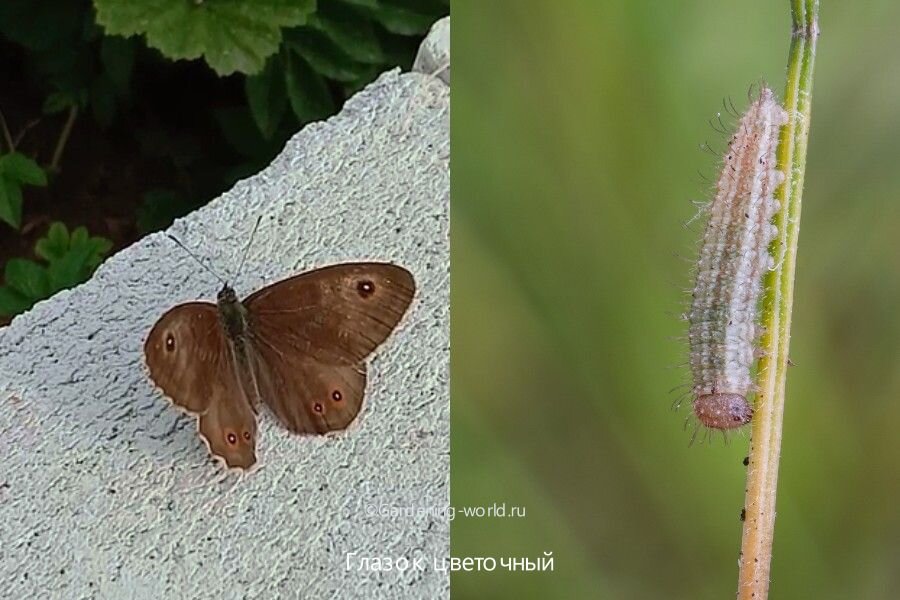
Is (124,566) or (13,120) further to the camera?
(13,120)

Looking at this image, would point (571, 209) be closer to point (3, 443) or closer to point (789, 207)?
point (789, 207)

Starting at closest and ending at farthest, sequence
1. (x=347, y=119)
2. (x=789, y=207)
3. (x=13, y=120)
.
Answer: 1. (x=789, y=207)
2. (x=347, y=119)
3. (x=13, y=120)

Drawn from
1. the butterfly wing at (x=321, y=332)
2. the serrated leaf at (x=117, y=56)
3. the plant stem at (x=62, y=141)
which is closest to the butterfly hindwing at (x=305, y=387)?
the butterfly wing at (x=321, y=332)

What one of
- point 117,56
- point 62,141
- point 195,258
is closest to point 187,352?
point 195,258

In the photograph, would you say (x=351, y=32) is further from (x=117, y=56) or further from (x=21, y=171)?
(x=21, y=171)

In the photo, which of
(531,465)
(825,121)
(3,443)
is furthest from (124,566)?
(825,121)

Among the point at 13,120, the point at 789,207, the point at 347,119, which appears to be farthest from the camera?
the point at 13,120

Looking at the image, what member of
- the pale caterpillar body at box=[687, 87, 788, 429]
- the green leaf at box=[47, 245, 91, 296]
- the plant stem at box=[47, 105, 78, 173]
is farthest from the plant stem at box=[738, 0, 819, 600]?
the plant stem at box=[47, 105, 78, 173]
